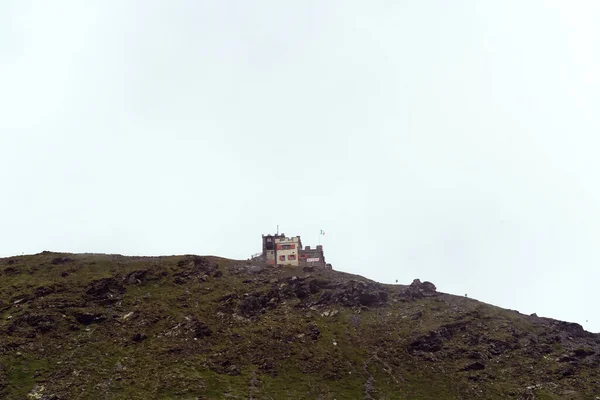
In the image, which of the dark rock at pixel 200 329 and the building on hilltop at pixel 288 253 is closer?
the dark rock at pixel 200 329

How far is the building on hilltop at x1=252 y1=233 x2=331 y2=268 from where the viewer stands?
16600 cm

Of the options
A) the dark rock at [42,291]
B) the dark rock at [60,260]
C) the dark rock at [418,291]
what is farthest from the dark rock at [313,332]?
the dark rock at [60,260]

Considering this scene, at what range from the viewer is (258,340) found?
103 metres

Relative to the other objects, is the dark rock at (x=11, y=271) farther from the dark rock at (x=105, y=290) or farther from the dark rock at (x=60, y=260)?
the dark rock at (x=105, y=290)

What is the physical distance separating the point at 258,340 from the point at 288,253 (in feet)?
213

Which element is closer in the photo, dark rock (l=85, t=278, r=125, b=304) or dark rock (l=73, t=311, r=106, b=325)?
dark rock (l=73, t=311, r=106, b=325)

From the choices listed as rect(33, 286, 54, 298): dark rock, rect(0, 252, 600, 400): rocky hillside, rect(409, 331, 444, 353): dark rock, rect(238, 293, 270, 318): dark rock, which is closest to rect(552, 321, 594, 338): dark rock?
rect(0, 252, 600, 400): rocky hillside

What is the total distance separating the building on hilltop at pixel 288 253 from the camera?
16600 centimetres

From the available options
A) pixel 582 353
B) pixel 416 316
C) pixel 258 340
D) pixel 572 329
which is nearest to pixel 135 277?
pixel 258 340

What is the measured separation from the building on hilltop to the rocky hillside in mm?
27991

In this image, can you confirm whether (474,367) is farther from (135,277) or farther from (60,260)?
(60,260)

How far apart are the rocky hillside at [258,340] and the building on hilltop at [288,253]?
28.0 meters

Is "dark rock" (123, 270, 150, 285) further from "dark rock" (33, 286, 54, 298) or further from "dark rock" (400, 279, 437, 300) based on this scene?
"dark rock" (400, 279, 437, 300)

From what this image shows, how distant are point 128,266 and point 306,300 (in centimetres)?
5165
